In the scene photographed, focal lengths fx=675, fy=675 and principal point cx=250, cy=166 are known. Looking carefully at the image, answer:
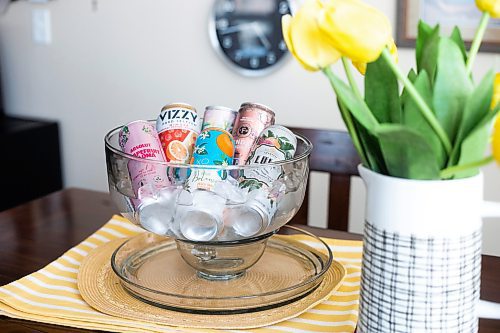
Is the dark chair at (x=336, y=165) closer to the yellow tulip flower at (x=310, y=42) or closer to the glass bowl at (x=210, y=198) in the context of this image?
the glass bowl at (x=210, y=198)

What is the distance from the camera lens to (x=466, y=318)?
0.61 metres

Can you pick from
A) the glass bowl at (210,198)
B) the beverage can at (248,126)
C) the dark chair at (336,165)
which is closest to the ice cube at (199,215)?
the glass bowl at (210,198)

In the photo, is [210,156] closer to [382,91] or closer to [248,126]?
[248,126]

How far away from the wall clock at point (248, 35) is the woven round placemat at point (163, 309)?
114 cm

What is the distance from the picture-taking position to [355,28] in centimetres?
50

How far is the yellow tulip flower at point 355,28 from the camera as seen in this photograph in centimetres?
50

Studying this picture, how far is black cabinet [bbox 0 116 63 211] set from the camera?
2.21 m

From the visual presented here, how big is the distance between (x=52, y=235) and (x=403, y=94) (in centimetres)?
69

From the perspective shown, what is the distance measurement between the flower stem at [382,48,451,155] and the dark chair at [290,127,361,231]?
2.59 ft

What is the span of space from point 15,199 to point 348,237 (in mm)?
1499

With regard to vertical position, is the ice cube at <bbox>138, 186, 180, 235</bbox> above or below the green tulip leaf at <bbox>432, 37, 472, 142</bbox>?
below

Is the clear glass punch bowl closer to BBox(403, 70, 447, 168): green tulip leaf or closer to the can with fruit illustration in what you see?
the can with fruit illustration

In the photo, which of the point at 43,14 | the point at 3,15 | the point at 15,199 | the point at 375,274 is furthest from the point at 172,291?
the point at 3,15

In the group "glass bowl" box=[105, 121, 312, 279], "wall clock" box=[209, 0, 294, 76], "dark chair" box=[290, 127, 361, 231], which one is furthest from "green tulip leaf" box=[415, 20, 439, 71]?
"wall clock" box=[209, 0, 294, 76]
